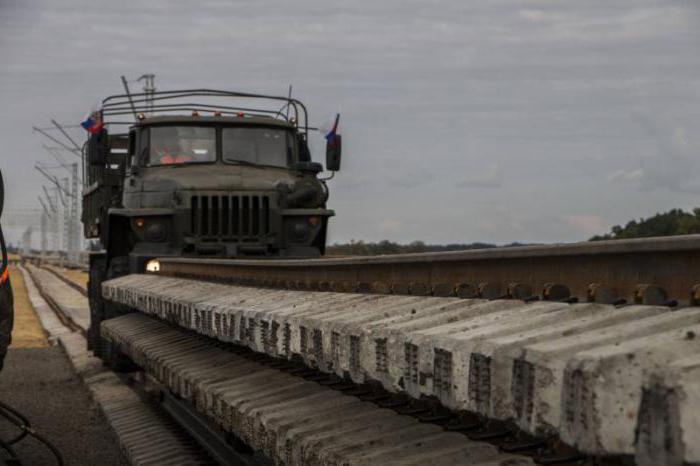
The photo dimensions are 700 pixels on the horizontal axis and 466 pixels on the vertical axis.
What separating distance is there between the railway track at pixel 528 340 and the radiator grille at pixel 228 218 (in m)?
8.56

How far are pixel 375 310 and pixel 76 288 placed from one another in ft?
142

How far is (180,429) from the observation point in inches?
391

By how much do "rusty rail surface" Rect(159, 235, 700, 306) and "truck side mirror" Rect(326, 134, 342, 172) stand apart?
8.39 m

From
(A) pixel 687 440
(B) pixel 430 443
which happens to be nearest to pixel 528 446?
(B) pixel 430 443

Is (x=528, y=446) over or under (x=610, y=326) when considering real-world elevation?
under

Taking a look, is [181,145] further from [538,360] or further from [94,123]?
[538,360]

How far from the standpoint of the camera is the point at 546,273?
405 centimetres

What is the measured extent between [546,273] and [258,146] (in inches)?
478

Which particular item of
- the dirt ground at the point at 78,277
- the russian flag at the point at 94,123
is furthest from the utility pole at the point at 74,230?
the russian flag at the point at 94,123

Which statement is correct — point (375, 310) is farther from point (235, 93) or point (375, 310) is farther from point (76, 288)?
point (76, 288)

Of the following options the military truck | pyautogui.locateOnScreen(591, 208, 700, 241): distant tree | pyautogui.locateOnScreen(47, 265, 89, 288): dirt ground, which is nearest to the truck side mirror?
the military truck

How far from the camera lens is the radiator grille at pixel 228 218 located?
15.1 metres

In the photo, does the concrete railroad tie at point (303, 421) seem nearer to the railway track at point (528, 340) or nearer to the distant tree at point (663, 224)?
the railway track at point (528, 340)

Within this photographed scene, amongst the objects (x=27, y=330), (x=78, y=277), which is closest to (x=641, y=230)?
(x=27, y=330)
